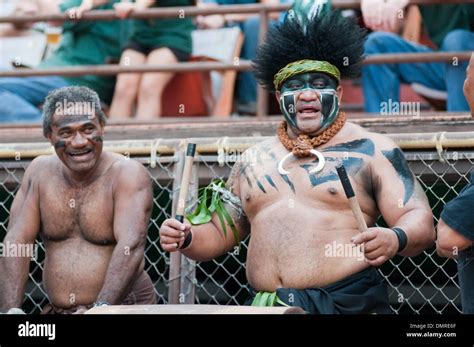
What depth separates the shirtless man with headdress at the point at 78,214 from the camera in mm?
6707

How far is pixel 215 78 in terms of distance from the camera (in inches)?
338

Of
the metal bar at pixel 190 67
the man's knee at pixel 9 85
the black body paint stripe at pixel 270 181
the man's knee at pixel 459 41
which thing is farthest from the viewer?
the man's knee at pixel 9 85

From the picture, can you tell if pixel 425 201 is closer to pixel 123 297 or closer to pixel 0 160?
pixel 123 297

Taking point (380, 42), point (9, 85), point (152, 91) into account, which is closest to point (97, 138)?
point (152, 91)

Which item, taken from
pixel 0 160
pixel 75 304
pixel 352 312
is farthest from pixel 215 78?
pixel 352 312

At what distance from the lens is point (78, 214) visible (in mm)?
6809

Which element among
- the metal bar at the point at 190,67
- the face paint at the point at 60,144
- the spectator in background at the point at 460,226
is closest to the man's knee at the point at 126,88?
the metal bar at the point at 190,67

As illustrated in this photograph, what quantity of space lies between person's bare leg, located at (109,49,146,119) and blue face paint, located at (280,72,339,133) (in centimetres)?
205

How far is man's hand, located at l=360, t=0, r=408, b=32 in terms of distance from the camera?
756 centimetres

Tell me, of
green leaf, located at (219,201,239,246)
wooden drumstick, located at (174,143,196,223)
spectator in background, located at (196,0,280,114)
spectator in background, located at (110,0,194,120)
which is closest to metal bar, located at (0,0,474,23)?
spectator in background, located at (110,0,194,120)

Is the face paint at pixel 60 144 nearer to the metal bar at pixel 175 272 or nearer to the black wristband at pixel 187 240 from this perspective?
the metal bar at pixel 175 272

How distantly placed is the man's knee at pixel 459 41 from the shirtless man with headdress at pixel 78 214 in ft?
6.25

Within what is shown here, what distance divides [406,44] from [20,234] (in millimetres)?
2402

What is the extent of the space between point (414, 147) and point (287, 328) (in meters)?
1.69
